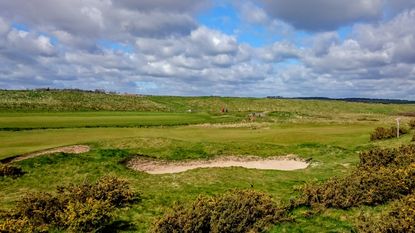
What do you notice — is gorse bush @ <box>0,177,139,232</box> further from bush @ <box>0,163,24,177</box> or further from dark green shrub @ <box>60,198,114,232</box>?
bush @ <box>0,163,24,177</box>

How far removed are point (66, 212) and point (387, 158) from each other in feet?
58.2

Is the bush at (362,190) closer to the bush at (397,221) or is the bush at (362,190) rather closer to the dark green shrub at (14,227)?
the bush at (397,221)

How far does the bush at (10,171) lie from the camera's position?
21312 mm

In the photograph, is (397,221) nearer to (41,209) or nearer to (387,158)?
(387,158)

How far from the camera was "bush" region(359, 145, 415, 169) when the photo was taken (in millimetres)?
21000

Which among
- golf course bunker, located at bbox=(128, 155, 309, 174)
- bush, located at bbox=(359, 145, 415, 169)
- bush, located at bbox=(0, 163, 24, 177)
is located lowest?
golf course bunker, located at bbox=(128, 155, 309, 174)

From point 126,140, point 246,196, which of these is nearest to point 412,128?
point 126,140

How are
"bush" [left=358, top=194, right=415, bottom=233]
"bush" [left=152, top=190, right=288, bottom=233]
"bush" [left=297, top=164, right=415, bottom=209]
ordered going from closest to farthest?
"bush" [left=358, top=194, right=415, bottom=233] → "bush" [left=152, top=190, right=288, bottom=233] → "bush" [left=297, top=164, right=415, bottom=209]

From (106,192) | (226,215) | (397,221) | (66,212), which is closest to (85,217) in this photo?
(66,212)

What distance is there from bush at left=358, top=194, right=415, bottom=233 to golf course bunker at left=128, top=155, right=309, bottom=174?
15571mm

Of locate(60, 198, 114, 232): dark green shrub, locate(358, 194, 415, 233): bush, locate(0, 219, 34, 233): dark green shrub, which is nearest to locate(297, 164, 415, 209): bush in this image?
locate(358, 194, 415, 233): bush

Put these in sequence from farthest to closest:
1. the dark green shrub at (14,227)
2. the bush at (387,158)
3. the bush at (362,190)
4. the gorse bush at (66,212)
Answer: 1. the bush at (387,158)
2. the bush at (362,190)
3. the gorse bush at (66,212)
4. the dark green shrub at (14,227)

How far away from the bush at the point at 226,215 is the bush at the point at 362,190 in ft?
6.93

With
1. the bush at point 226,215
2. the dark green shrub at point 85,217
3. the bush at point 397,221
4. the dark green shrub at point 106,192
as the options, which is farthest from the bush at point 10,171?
the bush at point 397,221
